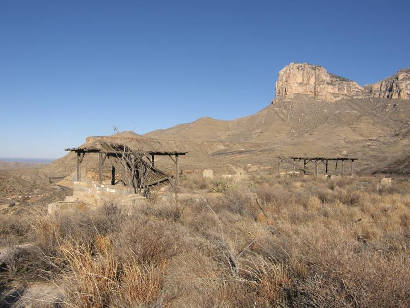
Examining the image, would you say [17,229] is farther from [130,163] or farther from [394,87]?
[394,87]

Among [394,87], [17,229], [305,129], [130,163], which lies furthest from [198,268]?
[394,87]

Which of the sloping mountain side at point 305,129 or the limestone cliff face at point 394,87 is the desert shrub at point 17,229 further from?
the limestone cliff face at point 394,87

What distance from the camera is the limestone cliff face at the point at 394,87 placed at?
113 m

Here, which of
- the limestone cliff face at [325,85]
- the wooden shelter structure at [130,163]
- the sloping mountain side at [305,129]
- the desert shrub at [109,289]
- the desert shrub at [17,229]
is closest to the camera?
the desert shrub at [109,289]

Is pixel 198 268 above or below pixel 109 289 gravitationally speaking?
below

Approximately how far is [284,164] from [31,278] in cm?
4512

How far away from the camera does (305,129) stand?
89438mm

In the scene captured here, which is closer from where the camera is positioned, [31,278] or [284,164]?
[31,278]

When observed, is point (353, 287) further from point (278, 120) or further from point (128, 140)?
point (278, 120)

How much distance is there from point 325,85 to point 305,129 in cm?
3844

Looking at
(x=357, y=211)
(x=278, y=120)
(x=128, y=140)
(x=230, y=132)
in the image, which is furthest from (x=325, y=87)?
(x=357, y=211)

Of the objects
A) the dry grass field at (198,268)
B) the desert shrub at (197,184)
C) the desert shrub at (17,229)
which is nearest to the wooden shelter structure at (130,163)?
the desert shrub at (197,184)

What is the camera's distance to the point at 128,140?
2045 inches

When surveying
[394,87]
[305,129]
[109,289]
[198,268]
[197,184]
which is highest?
[394,87]
